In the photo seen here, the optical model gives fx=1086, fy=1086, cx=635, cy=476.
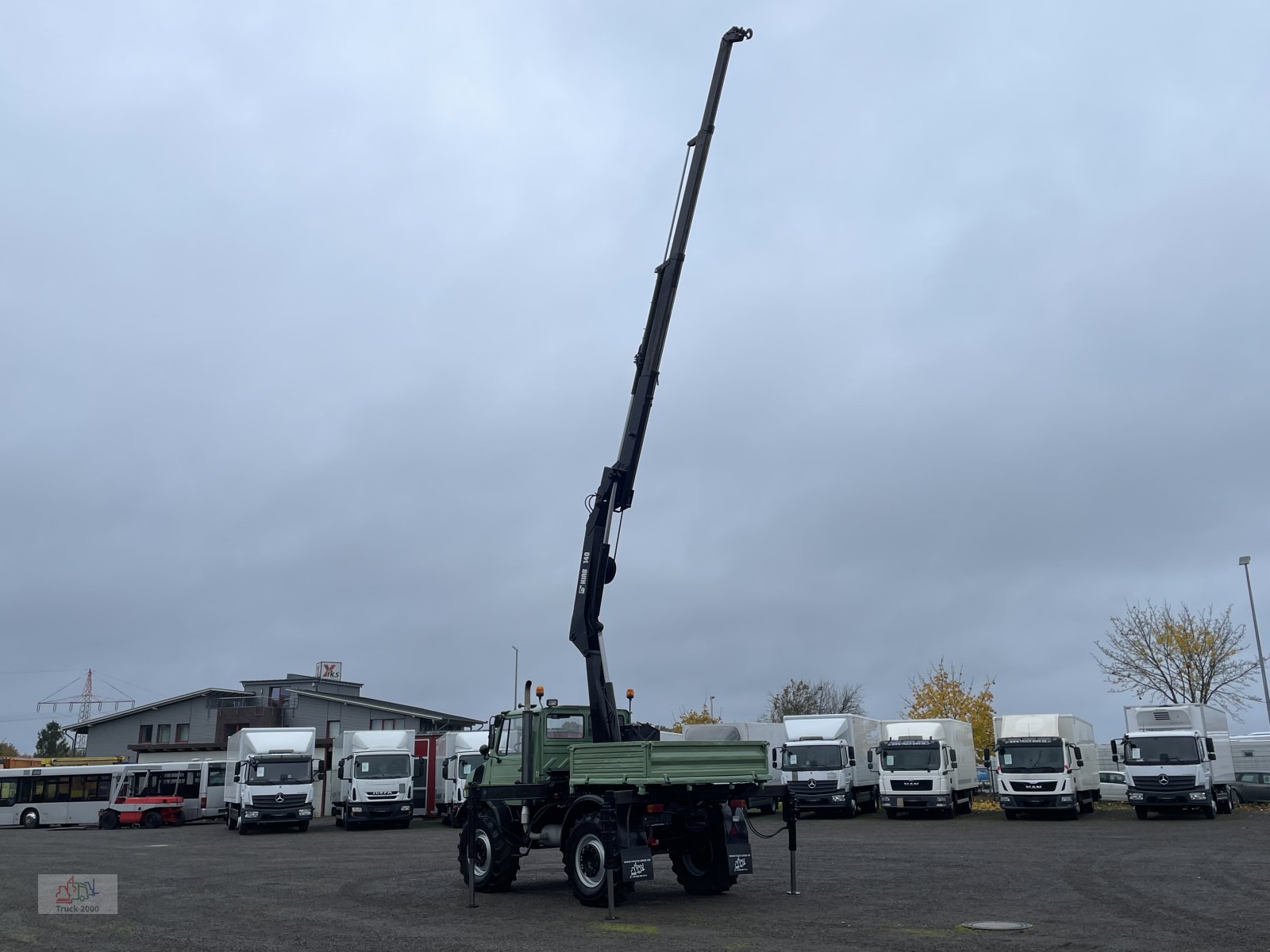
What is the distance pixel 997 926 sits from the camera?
12250 mm

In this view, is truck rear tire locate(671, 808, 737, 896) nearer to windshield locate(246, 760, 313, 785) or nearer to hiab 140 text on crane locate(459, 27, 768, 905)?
hiab 140 text on crane locate(459, 27, 768, 905)

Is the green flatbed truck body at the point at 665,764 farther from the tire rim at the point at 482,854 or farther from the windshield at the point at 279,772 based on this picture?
the windshield at the point at 279,772

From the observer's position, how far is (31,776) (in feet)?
148

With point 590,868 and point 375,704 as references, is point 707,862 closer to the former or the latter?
point 590,868

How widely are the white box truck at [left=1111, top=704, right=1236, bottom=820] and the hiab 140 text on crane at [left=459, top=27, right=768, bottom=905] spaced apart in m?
20.9

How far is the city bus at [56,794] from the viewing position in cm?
4441

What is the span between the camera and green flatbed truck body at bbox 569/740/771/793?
14516 millimetres

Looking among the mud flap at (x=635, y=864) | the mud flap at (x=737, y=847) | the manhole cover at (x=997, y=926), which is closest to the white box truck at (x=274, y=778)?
the mud flap at (x=737, y=847)

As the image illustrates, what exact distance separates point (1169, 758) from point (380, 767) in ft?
83.2

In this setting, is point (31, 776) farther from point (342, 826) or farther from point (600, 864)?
point (600, 864)

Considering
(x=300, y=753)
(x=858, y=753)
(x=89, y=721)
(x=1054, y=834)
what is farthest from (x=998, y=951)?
(x=89, y=721)

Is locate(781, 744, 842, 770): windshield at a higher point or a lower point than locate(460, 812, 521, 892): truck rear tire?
higher

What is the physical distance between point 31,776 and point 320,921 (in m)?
38.6

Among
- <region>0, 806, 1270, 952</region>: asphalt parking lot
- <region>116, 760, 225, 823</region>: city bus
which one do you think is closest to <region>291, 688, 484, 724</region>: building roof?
<region>116, 760, 225, 823</region>: city bus
